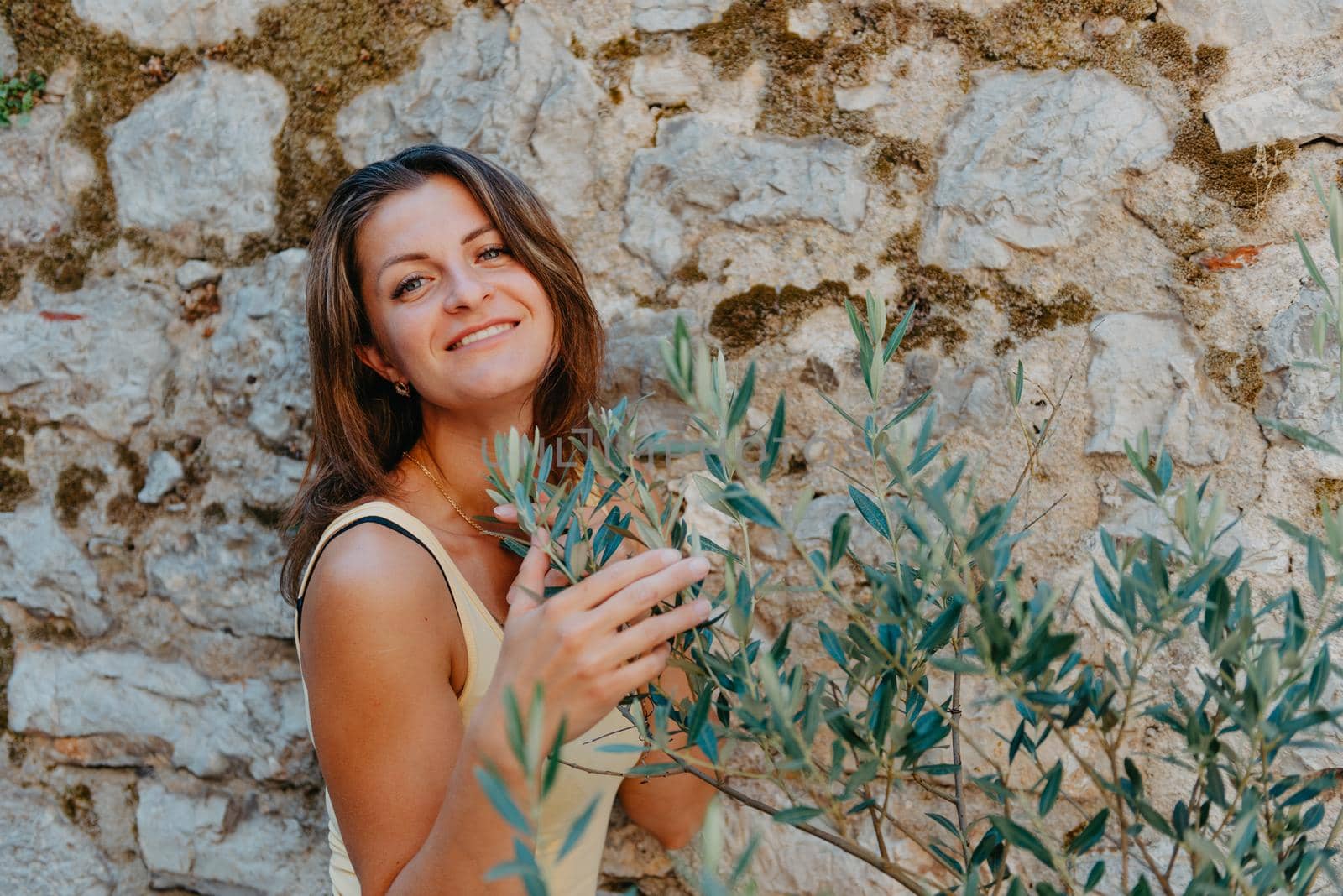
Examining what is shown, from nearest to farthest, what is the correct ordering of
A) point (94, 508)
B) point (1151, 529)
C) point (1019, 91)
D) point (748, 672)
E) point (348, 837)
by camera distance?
point (748, 672) → point (348, 837) → point (1151, 529) → point (1019, 91) → point (94, 508)

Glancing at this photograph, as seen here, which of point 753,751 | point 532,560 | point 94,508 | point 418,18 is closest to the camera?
point 532,560

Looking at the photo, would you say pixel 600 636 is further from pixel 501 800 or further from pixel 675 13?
pixel 675 13

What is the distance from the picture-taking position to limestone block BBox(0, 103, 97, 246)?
228 centimetres

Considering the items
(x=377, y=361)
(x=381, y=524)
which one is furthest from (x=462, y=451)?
(x=381, y=524)

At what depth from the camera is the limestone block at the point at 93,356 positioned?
2219mm

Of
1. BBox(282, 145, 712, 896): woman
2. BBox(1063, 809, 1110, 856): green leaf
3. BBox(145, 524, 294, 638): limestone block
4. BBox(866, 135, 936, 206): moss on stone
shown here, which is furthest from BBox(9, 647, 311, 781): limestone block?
BBox(1063, 809, 1110, 856): green leaf

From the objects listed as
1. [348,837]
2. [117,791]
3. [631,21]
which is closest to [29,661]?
[117,791]

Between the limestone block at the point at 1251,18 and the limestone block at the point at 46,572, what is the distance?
240cm

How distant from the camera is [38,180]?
229cm

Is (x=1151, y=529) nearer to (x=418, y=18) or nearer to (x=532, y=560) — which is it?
(x=532, y=560)

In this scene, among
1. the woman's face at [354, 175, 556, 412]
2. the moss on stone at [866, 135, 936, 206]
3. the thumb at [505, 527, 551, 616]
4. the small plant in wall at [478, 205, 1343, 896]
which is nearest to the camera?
the small plant in wall at [478, 205, 1343, 896]

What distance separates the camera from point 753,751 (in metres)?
1.86

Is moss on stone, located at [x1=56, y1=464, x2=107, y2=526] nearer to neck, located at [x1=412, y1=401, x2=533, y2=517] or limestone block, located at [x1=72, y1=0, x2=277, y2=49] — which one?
neck, located at [x1=412, y1=401, x2=533, y2=517]

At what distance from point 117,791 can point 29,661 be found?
35cm
